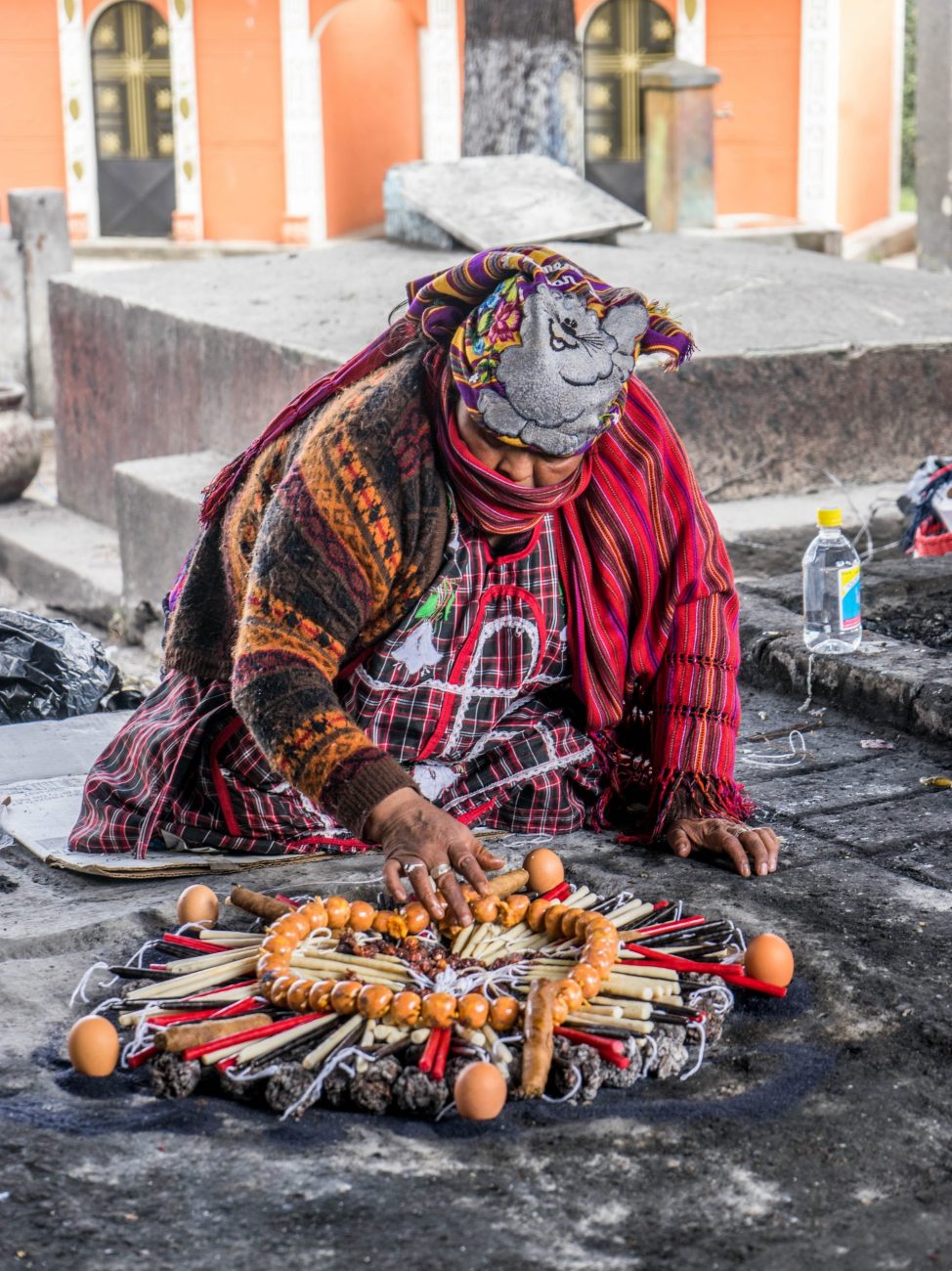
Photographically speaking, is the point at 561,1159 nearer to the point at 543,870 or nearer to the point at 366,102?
the point at 543,870

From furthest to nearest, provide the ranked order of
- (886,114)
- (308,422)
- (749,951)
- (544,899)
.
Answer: (886,114)
(308,422)
(544,899)
(749,951)

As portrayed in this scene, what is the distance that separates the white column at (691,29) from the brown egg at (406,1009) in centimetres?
1578

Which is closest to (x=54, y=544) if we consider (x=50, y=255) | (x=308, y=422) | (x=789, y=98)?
(x=50, y=255)

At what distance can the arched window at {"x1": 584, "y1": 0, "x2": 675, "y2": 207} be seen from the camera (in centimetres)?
1794

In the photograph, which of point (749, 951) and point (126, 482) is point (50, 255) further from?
point (749, 951)

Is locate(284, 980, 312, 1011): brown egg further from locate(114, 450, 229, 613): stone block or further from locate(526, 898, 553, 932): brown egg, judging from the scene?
locate(114, 450, 229, 613): stone block

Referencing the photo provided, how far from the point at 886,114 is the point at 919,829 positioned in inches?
644

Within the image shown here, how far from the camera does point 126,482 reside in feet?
25.0

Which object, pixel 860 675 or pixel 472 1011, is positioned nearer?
pixel 472 1011

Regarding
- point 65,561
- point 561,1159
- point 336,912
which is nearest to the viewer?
point 561,1159

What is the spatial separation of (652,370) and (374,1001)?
4.02 m

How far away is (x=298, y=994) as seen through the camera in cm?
268

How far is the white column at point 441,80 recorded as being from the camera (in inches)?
689

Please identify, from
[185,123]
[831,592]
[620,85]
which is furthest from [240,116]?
[831,592]
